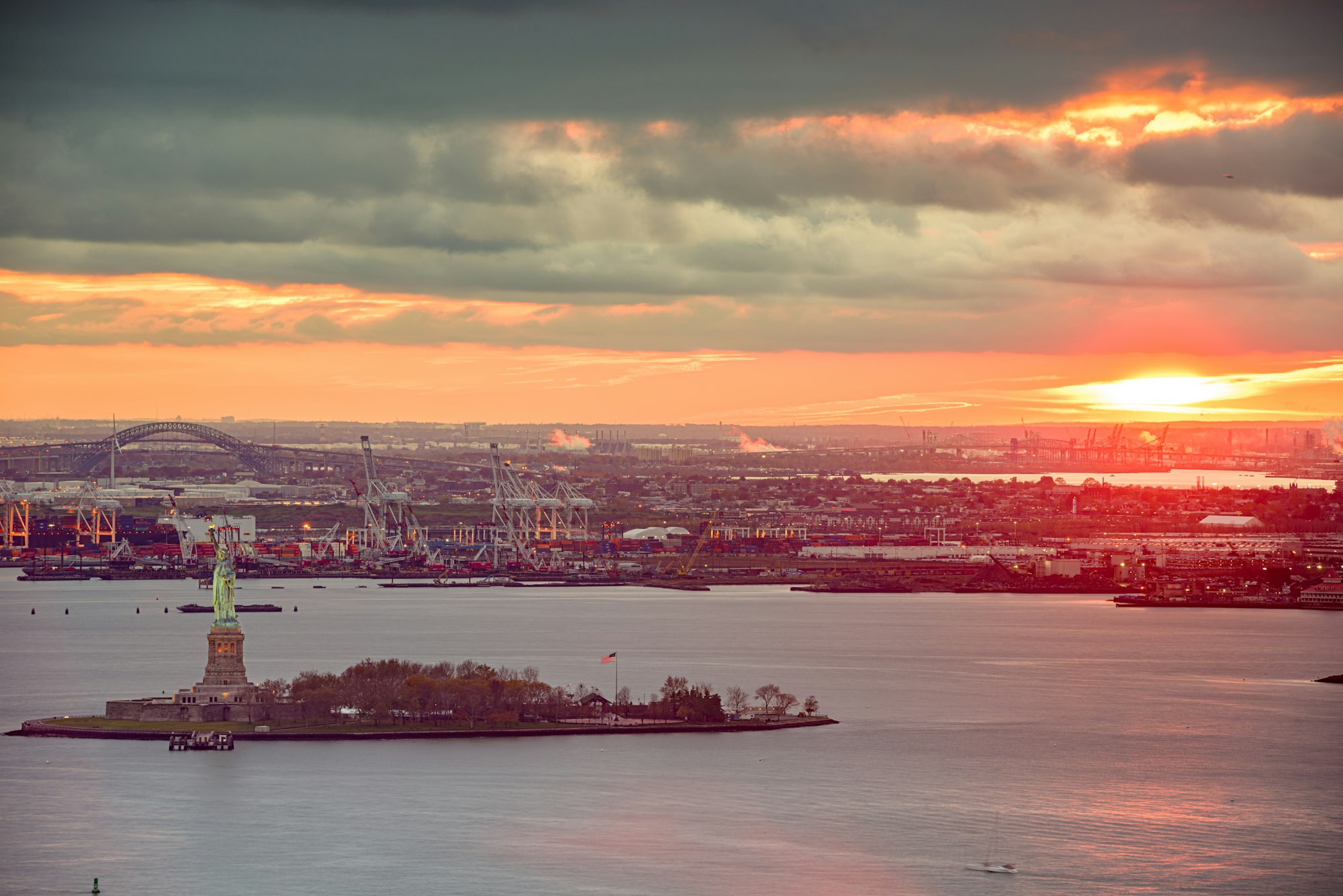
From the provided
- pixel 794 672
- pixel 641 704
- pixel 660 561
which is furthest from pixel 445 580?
pixel 641 704

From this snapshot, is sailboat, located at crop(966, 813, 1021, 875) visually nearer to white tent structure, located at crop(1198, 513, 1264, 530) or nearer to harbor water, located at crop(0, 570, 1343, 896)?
harbor water, located at crop(0, 570, 1343, 896)

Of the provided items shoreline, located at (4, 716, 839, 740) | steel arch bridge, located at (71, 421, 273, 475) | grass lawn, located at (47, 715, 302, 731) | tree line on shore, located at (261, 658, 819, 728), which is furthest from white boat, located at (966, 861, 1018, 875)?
steel arch bridge, located at (71, 421, 273, 475)

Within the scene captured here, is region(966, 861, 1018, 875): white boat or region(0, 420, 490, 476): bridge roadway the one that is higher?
region(0, 420, 490, 476): bridge roadway

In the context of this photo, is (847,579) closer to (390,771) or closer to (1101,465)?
(390,771)

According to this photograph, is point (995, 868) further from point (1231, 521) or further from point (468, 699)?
point (1231, 521)

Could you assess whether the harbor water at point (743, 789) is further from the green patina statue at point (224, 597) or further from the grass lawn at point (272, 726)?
the green patina statue at point (224, 597)

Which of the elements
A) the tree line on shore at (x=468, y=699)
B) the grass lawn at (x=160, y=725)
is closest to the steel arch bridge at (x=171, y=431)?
the tree line on shore at (x=468, y=699)
